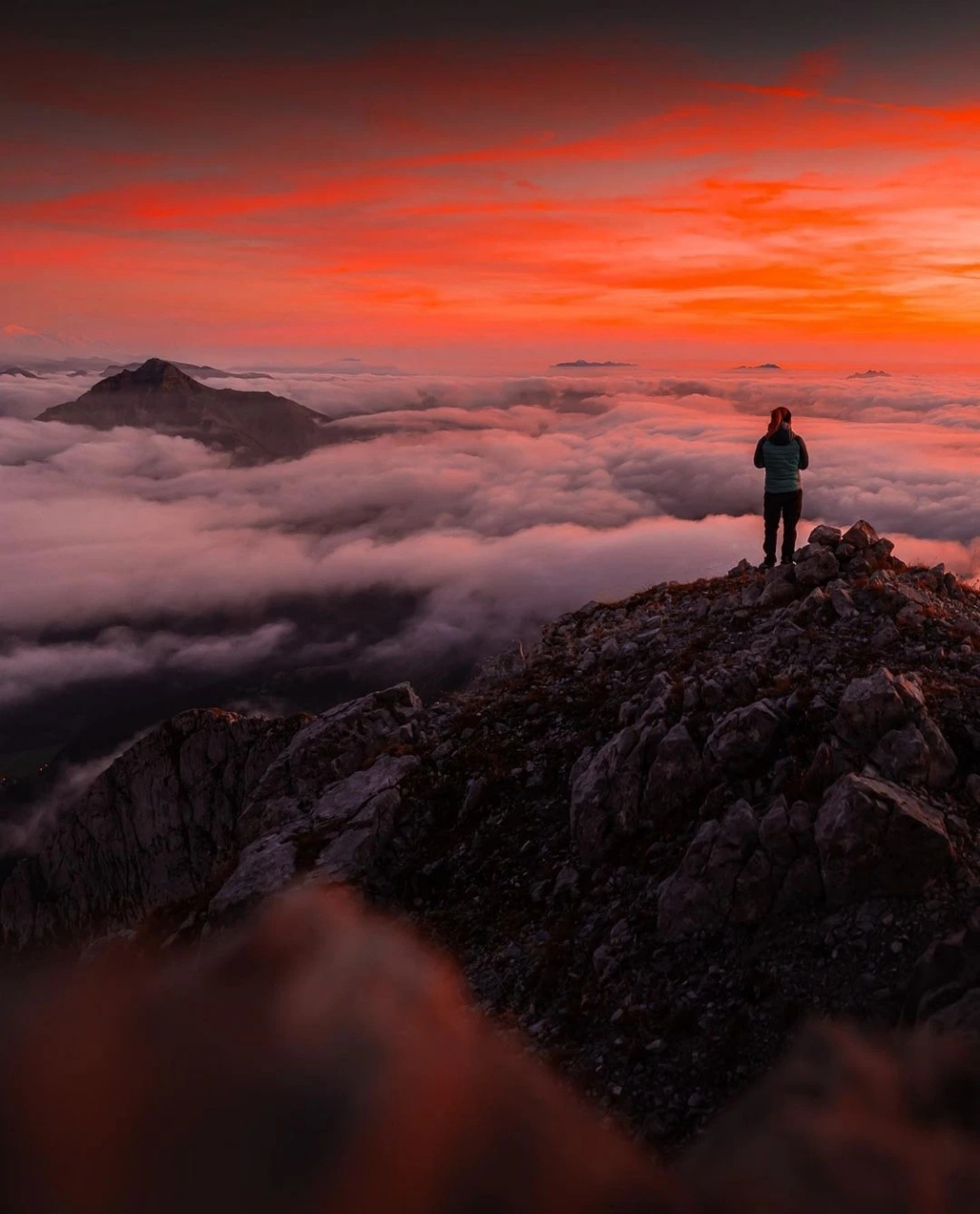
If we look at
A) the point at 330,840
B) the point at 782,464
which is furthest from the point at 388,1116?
the point at 782,464

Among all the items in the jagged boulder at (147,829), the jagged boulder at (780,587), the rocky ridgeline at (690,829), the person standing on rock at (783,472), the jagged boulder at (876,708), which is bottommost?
the jagged boulder at (147,829)

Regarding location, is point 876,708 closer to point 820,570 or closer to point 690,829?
point 690,829

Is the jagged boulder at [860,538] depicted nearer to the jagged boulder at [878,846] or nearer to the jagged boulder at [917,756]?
the jagged boulder at [917,756]

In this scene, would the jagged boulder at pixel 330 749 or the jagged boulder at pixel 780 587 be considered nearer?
the jagged boulder at pixel 780 587

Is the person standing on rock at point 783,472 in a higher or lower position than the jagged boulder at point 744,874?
higher

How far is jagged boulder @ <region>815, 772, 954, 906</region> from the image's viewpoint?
37.2 ft

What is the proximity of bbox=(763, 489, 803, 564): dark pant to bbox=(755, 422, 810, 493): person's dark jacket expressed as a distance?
0.22 meters

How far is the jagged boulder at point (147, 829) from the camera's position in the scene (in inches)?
1853

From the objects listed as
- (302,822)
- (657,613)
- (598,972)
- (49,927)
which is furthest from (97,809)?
(598,972)

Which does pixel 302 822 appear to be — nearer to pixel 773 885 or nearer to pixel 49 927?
pixel 773 885

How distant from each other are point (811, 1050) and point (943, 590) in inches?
572

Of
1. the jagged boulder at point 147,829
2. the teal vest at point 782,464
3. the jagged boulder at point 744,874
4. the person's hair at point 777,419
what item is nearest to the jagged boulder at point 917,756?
the jagged boulder at point 744,874

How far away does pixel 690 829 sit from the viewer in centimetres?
1409

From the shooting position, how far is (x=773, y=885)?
39.7 ft
